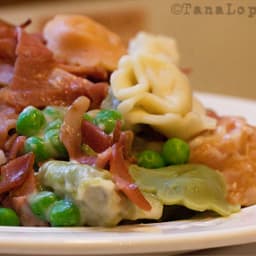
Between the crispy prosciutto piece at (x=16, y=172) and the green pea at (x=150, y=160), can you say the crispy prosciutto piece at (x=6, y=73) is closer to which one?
the crispy prosciutto piece at (x=16, y=172)

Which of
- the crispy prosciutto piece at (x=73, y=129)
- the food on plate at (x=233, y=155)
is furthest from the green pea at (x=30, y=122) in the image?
the food on plate at (x=233, y=155)

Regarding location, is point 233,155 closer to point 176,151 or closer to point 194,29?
point 176,151

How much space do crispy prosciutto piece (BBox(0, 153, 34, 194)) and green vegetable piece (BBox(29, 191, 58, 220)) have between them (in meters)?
0.08

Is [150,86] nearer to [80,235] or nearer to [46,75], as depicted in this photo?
[46,75]

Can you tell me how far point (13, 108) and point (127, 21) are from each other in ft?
11.2

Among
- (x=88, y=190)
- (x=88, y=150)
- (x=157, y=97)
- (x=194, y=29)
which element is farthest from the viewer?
(x=194, y=29)

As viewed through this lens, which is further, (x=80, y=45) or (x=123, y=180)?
(x=80, y=45)

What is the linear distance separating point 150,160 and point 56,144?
30 centimetres

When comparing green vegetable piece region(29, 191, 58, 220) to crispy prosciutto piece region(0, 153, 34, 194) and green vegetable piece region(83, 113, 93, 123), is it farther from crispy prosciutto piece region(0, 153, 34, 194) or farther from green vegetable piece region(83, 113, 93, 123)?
green vegetable piece region(83, 113, 93, 123)

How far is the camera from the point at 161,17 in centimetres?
531

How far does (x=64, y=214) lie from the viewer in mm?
1765

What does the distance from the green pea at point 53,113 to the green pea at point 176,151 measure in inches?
13.4

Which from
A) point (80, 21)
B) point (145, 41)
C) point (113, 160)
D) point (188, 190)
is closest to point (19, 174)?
point (113, 160)

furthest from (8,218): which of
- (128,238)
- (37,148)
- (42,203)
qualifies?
(128,238)
